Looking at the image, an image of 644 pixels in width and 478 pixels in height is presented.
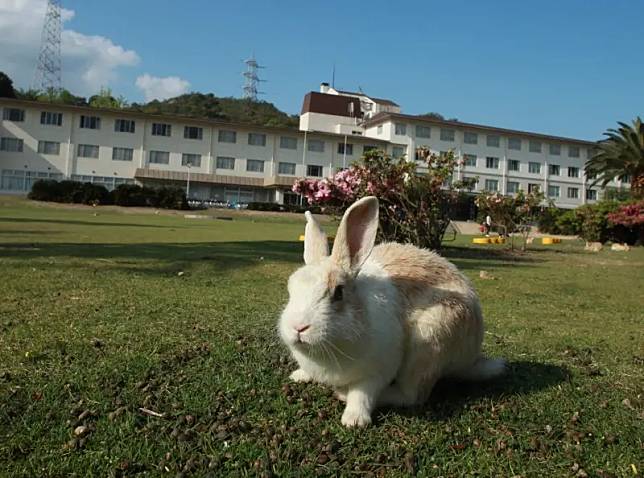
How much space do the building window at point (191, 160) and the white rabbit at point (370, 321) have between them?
6106 cm

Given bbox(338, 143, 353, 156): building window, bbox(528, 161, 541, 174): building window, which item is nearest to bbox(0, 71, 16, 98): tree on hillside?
bbox(338, 143, 353, 156): building window

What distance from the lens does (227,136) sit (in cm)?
6350

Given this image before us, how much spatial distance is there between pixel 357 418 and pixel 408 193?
11.6m

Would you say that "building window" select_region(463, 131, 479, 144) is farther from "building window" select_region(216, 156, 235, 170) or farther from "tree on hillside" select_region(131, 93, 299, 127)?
"tree on hillside" select_region(131, 93, 299, 127)

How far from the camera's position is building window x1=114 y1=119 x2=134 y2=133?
6000 centimetres

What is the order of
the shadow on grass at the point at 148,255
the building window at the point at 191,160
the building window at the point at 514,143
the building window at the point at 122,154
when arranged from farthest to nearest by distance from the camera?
1. the building window at the point at 514,143
2. the building window at the point at 191,160
3. the building window at the point at 122,154
4. the shadow on grass at the point at 148,255

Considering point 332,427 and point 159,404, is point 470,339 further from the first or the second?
point 159,404

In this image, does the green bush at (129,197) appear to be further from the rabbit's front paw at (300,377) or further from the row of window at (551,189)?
the rabbit's front paw at (300,377)

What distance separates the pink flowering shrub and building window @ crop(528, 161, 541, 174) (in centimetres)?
6347

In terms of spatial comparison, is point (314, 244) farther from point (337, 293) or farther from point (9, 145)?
point (9, 145)

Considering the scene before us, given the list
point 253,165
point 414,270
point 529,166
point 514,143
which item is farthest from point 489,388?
point 529,166

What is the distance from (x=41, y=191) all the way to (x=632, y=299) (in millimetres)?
48196

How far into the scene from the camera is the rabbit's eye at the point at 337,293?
2.72 metres

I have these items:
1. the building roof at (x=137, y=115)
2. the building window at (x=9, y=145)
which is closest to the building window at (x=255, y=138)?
the building roof at (x=137, y=115)
